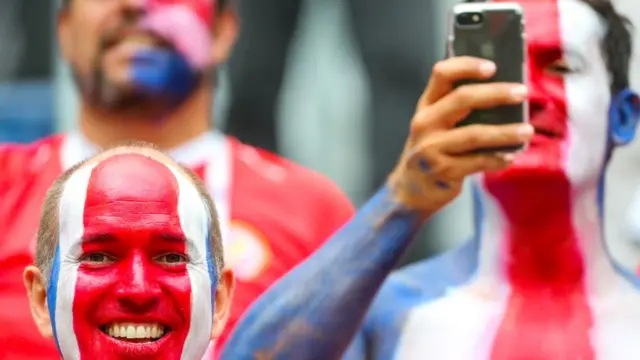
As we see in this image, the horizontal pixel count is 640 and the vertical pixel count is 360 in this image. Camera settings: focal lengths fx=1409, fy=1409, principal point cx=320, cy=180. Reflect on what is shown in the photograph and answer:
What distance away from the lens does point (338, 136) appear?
2070mm

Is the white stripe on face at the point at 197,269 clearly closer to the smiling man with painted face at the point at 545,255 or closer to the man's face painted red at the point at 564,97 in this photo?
the smiling man with painted face at the point at 545,255

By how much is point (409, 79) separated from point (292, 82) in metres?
0.17

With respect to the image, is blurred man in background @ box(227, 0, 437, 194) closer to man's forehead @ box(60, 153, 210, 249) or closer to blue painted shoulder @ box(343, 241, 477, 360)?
blue painted shoulder @ box(343, 241, 477, 360)

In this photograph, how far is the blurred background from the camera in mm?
1966

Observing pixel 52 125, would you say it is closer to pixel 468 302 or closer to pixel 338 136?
pixel 338 136

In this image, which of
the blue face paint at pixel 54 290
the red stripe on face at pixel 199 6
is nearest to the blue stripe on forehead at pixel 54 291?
the blue face paint at pixel 54 290

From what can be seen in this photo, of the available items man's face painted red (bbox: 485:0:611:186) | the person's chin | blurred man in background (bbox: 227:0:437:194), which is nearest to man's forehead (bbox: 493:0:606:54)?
man's face painted red (bbox: 485:0:611:186)

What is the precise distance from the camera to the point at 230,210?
1663 mm

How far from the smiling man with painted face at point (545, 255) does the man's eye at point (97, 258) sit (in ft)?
0.71

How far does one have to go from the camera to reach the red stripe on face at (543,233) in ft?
4.97

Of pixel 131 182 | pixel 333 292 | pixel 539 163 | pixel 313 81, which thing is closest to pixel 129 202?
pixel 131 182

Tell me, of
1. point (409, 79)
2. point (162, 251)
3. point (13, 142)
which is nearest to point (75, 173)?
point (162, 251)

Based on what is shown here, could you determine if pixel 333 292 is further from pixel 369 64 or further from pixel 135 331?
pixel 369 64

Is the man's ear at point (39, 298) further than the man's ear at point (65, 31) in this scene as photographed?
No
